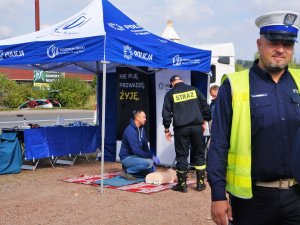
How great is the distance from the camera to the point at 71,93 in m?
49.9

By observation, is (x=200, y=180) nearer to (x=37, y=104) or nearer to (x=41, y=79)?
(x=37, y=104)

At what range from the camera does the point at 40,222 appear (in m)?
5.91

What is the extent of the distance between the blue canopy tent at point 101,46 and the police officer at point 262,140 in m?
4.60

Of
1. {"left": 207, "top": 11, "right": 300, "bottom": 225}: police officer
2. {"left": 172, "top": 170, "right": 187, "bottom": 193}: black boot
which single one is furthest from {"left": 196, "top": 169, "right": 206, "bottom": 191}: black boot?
{"left": 207, "top": 11, "right": 300, "bottom": 225}: police officer

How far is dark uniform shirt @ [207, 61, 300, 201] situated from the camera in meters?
2.67

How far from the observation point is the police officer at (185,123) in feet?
25.3

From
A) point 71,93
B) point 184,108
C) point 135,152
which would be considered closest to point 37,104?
point 71,93

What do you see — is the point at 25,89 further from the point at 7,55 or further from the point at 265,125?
the point at 265,125

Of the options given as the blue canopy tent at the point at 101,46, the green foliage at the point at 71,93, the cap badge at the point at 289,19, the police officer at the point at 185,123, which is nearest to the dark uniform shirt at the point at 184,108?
the police officer at the point at 185,123

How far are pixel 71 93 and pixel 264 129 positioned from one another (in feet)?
Answer: 158

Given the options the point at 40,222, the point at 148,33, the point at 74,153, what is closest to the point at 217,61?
the point at 148,33

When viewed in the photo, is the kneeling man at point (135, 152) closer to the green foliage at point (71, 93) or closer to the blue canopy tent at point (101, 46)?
the blue canopy tent at point (101, 46)

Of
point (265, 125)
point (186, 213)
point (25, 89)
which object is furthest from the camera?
point (25, 89)

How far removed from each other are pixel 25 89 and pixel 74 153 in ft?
130
